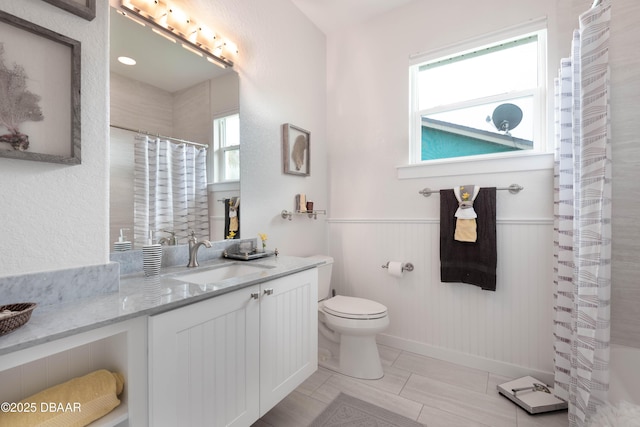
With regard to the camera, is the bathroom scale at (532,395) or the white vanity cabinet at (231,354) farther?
the bathroom scale at (532,395)

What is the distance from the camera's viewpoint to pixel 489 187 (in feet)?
6.65

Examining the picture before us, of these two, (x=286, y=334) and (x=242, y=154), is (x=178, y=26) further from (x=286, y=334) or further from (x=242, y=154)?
(x=286, y=334)

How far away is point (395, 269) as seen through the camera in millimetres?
2314

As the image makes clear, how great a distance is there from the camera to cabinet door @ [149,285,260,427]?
0.95 meters

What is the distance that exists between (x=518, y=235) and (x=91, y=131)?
95.5 inches

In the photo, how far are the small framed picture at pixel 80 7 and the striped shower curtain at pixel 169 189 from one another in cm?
51

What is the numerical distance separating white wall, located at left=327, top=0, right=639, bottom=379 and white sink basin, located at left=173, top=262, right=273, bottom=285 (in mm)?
1216

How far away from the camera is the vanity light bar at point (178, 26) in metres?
1.44

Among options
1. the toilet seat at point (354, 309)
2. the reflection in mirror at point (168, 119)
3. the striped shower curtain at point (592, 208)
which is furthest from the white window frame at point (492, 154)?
the reflection in mirror at point (168, 119)

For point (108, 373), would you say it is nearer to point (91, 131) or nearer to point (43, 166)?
point (43, 166)

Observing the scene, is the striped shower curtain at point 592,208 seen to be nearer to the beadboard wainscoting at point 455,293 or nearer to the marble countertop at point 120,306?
the beadboard wainscoting at point 455,293

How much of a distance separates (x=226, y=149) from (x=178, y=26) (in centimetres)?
70

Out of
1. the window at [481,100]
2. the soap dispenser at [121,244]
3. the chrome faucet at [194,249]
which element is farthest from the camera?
the window at [481,100]

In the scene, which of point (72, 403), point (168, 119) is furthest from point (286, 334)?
point (168, 119)
